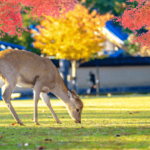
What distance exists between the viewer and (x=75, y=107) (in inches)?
375

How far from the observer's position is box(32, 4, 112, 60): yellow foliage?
99.4 feet

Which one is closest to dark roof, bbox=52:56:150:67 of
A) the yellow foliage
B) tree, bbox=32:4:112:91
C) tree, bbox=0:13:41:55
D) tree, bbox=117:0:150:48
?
tree, bbox=32:4:112:91

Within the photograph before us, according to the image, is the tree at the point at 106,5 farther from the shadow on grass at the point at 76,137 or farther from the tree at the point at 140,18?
the shadow on grass at the point at 76,137

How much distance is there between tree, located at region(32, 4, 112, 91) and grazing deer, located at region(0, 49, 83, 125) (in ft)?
67.4

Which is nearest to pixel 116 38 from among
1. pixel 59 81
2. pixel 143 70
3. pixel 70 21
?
pixel 143 70

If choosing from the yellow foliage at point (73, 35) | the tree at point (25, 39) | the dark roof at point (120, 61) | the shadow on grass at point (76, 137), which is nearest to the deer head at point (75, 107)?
the shadow on grass at point (76, 137)

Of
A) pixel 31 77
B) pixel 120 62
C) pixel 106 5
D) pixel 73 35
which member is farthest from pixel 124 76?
pixel 31 77

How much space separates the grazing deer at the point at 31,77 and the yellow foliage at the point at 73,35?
20.6 meters

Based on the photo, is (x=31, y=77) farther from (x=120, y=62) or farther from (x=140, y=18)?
(x=120, y=62)

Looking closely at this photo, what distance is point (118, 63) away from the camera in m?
36.4

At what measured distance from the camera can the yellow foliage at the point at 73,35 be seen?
30.3 metres

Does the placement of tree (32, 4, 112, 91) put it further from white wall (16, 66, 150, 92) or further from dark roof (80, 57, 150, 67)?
white wall (16, 66, 150, 92)

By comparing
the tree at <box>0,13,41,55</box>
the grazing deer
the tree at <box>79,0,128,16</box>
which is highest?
the tree at <box>79,0,128,16</box>

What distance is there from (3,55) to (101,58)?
25.7m
